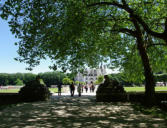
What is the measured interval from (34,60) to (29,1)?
5.48 meters

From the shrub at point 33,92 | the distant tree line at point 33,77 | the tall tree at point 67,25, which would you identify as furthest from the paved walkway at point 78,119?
the distant tree line at point 33,77

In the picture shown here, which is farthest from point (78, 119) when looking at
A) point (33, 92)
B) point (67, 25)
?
point (33, 92)

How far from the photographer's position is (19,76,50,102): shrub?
18.5 metres

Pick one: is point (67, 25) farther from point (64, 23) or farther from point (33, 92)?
point (33, 92)

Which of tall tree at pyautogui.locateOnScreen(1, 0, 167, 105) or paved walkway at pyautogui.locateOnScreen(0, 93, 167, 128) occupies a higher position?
tall tree at pyautogui.locateOnScreen(1, 0, 167, 105)

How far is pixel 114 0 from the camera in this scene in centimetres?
1413

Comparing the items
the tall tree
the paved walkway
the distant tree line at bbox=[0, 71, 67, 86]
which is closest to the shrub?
the tall tree

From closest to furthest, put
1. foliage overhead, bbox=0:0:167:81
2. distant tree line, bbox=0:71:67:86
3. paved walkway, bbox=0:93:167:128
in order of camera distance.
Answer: paved walkway, bbox=0:93:167:128 < foliage overhead, bbox=0:0:167:81 < distant tree line, bbox=0:71:67:86

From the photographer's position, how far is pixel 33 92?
732 inches

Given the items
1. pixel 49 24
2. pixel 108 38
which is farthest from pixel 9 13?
pixel 108 38

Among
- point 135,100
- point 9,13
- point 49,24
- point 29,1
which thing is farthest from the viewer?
point 135,100

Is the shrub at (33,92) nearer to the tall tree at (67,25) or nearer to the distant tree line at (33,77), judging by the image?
the tall tree at (67,25)

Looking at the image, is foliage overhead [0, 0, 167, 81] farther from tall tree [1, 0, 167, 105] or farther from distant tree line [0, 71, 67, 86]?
distant tree line [0, 71, 67, 86]

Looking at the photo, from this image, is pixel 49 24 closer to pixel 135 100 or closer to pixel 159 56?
pixel 135 100
